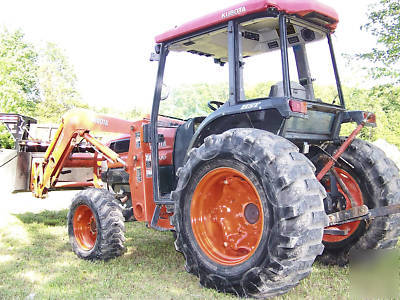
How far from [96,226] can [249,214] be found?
89.4 inches

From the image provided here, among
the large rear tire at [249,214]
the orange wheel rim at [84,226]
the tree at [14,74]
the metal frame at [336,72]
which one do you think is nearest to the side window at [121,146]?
the orange wheel rim at [84,226]

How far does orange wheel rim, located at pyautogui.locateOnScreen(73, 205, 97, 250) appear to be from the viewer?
17.7 feet

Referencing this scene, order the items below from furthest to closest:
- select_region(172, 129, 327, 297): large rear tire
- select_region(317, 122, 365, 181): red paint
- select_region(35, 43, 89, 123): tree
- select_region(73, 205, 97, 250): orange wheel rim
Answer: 1. select_region(35, 43, 89, 123): tree
2. select_region(73, 205, 97, 250): orange wheel rim
3. select_region(317, 122, 365, 181): red paint
4. select_region(172, 129, 327, 297): large rear tire

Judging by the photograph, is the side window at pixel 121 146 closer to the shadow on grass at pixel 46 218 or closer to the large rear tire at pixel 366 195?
the shadow on grass at pixel 46 218

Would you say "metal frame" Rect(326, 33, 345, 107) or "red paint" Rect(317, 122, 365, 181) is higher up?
"metal frame" Rect(326, 33, 345, 107)

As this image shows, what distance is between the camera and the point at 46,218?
26.3 ft

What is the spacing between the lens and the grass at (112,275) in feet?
12.1

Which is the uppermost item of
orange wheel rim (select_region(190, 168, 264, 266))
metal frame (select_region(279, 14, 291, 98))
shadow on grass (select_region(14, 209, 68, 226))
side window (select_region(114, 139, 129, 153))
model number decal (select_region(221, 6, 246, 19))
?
model number decal (select_region(221, 6, 246, 19))

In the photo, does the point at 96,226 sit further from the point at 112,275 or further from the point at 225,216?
the point at 225,216

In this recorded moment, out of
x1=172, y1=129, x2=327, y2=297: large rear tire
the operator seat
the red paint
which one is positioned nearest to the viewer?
x1=172, y1=129, x2=327, y2=297: large rear tire

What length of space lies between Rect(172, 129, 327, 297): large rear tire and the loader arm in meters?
1.78

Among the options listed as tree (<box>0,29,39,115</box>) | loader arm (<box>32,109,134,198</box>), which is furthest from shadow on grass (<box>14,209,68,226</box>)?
tree (<box>0,29,39,115</box>)

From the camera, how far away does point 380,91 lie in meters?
13.1

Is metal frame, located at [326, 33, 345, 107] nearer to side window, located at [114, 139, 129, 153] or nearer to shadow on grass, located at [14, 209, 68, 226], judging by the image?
side window, located at [114, 139, 129, 153]
